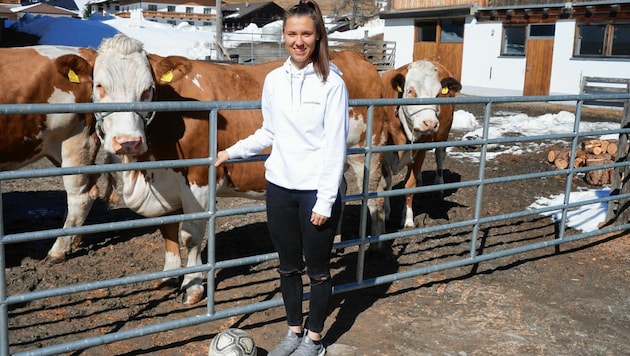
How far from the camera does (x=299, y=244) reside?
333 cm

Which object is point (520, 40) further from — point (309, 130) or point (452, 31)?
point (309, 130)

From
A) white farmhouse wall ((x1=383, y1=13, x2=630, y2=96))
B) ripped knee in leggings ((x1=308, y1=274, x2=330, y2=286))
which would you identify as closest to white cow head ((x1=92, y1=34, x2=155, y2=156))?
ripped knee in leggings ((x1=308, y1=274, x2=330, y2=286))

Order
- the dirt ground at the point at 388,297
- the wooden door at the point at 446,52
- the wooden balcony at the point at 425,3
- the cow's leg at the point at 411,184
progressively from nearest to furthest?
the dirt ground at the point at 388,297, the cow's leg at the point at 411,184, the wooden balcony at the point at 425,3, the wooden door at the point at 446,52

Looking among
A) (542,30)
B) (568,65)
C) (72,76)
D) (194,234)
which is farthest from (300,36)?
(542,30)

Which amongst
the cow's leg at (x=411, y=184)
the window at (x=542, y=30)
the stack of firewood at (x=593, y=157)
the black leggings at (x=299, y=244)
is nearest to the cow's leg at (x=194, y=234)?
the black leggings at (x=299, y=244)

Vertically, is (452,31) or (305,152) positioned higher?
(452,31)

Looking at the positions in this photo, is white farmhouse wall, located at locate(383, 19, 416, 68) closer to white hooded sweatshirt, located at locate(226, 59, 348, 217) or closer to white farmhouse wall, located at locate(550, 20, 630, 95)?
white farmhouse wall, located at locate(550, 20, 630, 95)

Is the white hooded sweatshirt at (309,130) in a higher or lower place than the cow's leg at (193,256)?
higher

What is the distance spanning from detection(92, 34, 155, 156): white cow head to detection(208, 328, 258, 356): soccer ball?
1.21 metres

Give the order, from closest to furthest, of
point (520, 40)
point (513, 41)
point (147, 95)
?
point (147, 95), point (520, 40), point (513, 41)

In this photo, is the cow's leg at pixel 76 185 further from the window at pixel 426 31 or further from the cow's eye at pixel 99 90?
the window at pixel 426 31

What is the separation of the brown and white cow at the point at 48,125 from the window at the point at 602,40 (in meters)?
17.3

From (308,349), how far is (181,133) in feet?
5.73

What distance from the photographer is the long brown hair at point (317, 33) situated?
301cm
